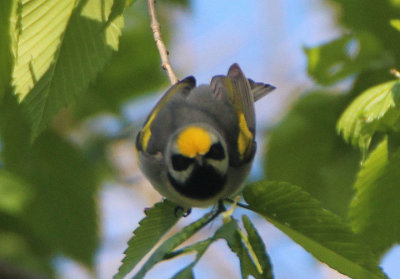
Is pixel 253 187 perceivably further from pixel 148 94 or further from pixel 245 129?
pixel 148 94

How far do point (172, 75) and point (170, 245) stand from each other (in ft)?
4.09

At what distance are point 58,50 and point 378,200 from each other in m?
1.12

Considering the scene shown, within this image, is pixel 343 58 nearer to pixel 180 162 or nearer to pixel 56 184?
pixel 180 162

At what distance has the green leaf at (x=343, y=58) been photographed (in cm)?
270

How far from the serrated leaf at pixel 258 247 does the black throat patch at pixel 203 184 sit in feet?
2.25

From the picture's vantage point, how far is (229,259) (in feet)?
25.1

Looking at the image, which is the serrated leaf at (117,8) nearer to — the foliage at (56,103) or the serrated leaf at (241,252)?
the foliage at (56,103)

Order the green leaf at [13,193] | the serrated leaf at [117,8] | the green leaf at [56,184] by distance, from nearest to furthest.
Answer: the serrated leaf at [117,8]
the green leaf at [56,184]
the green leaf at [13,193]

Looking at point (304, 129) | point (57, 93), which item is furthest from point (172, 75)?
point (57, 93)

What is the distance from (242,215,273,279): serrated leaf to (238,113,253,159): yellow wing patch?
39.9 inches

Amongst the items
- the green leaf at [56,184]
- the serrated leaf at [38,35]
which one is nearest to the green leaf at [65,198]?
the green leaf at [56,184]

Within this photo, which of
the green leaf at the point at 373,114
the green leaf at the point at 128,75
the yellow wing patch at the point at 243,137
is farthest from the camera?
the green leaf at the point at 128,75

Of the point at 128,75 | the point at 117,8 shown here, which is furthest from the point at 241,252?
the point at 128,75

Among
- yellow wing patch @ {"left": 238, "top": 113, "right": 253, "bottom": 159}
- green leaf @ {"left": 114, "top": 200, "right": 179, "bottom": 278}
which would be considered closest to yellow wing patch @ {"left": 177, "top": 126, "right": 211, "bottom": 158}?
yellow wing patch @ {"left": 238, "top": 113, "right": 253, "bottom": 159}
